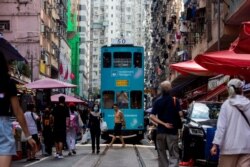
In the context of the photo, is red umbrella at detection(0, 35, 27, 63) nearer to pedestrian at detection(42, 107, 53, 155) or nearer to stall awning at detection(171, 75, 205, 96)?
pedestrian at detection(42, 107, 53, 155)

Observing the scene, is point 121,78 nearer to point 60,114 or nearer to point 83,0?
point 60,114

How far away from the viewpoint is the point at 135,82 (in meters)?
31.8

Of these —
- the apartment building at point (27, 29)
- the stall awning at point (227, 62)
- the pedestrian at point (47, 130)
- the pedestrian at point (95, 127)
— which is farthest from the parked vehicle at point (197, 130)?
the apartment building at point (27, 29)

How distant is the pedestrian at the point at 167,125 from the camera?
38.8 ft

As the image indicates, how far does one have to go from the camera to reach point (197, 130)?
16.2 meters

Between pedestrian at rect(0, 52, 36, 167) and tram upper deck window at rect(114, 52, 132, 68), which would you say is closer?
pedestrian at rect(0, 52, 36, 167)

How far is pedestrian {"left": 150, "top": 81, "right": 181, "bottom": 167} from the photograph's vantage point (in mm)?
11828

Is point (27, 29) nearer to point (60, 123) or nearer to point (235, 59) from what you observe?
point (60, 123)

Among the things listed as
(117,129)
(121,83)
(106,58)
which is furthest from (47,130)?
(106,58)

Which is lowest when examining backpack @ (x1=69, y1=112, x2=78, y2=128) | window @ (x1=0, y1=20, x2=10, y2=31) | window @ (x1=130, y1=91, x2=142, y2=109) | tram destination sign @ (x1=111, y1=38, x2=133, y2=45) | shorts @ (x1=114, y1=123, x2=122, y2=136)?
shorts @ (x1=114, y1=123, x2=122, y2=136)

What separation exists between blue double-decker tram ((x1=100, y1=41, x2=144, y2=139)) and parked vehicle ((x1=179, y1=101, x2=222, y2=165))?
14116 millimetres

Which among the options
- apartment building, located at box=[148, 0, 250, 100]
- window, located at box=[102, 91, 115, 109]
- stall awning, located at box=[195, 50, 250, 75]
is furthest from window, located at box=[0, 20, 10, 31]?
stall awning, located at box=[195, 50, 250, 75]

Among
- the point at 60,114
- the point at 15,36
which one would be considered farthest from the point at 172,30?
the point at 60,114

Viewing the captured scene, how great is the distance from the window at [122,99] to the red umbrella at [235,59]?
1874cm
